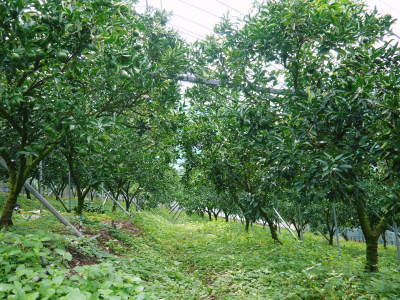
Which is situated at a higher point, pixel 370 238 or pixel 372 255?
pixel 370 238

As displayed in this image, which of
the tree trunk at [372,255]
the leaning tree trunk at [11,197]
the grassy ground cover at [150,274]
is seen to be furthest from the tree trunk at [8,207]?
the tree trunk at [372,255]

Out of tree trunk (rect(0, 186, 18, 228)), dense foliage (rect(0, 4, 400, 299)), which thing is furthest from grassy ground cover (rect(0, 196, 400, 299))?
tree trunk (rect(0, 186, 18, 228))

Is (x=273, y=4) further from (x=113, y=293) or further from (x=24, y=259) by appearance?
(x=24, y=259)

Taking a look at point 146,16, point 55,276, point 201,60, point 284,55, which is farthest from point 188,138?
point 55,276

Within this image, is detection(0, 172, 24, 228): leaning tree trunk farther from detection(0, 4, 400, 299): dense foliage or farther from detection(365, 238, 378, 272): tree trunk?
detection(365, 238, 378, 272): tree trunk

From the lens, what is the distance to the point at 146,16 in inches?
271

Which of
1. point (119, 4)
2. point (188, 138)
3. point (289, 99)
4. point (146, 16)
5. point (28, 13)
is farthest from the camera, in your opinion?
point (188, 138)

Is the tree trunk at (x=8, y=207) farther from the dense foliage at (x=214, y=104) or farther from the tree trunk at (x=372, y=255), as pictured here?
the tree trunk at (x=372, y=255)

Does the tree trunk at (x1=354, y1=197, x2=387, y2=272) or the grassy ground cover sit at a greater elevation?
the tree trunk at (x1=354, y1=197, x2=387, y2=272)

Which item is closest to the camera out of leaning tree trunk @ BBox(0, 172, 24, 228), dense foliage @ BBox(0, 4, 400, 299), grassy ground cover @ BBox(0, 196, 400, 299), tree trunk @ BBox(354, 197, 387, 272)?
grassy ground cover @ BBox(0, 196, 400, 299)

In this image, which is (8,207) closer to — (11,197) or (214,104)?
(11,197)

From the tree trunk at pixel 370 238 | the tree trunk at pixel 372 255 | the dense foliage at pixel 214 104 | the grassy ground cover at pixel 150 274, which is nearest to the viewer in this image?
the grassy ground cover at pixel 150 274

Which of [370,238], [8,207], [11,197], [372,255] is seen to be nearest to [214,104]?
[370,238]

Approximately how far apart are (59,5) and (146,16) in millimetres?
3379
